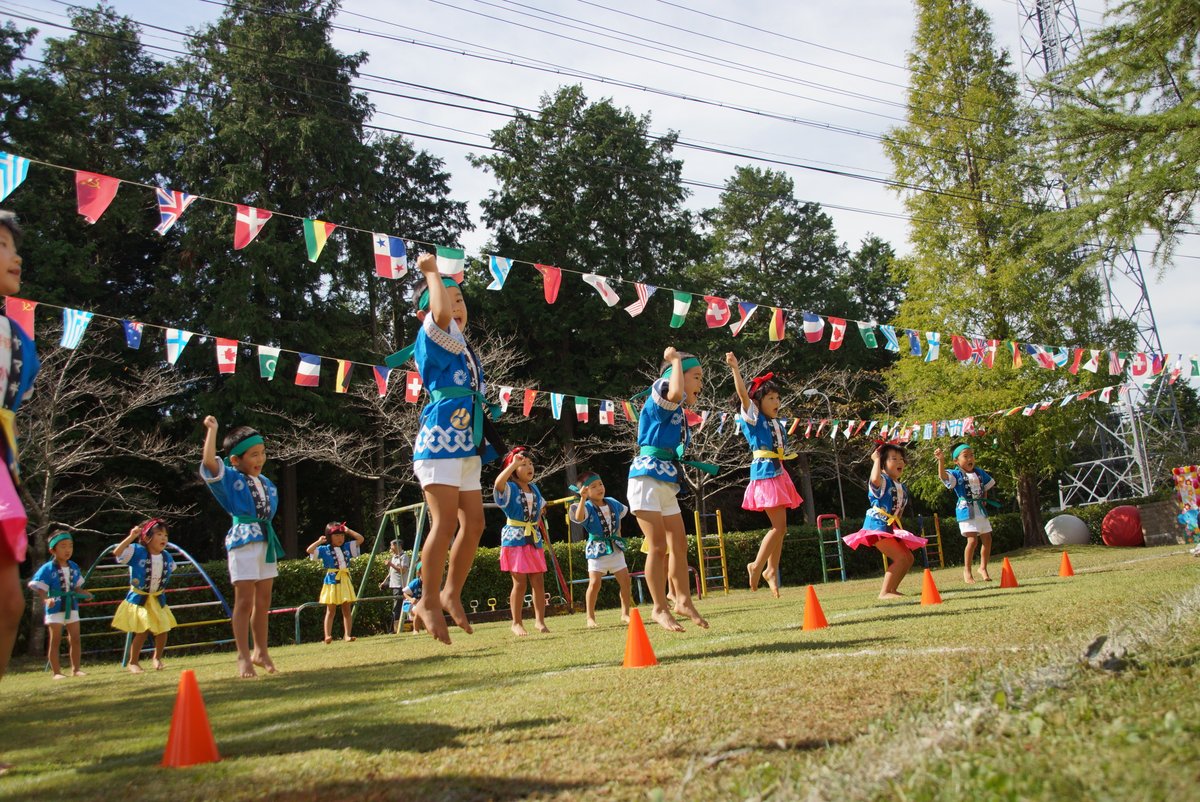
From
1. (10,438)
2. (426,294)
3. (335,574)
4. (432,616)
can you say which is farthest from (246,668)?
(335,574)

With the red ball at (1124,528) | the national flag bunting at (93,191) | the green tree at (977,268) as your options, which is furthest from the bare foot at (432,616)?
the red ball at (1124,528)

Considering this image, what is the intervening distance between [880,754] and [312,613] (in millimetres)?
18822

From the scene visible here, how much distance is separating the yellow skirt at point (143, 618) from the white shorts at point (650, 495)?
768 cm

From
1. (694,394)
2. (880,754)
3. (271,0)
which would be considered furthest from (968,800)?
(271,0)

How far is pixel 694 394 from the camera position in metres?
7.42

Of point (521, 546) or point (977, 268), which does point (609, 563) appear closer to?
point (521, 546)

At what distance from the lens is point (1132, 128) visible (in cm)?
911

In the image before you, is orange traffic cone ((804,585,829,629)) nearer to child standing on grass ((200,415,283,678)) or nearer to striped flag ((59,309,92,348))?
child standing on grass ((200,415,283,678))

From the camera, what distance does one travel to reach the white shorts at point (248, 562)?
781cm

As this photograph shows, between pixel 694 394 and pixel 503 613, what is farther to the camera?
pixel 503 613

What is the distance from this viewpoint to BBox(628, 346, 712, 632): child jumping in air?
7.11m

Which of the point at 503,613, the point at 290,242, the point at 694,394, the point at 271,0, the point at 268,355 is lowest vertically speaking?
the point at 503,613

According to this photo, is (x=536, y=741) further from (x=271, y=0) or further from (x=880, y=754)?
(x=271, y=0)

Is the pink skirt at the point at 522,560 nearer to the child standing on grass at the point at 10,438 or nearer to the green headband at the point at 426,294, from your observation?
the green headband at the point at 426,294
